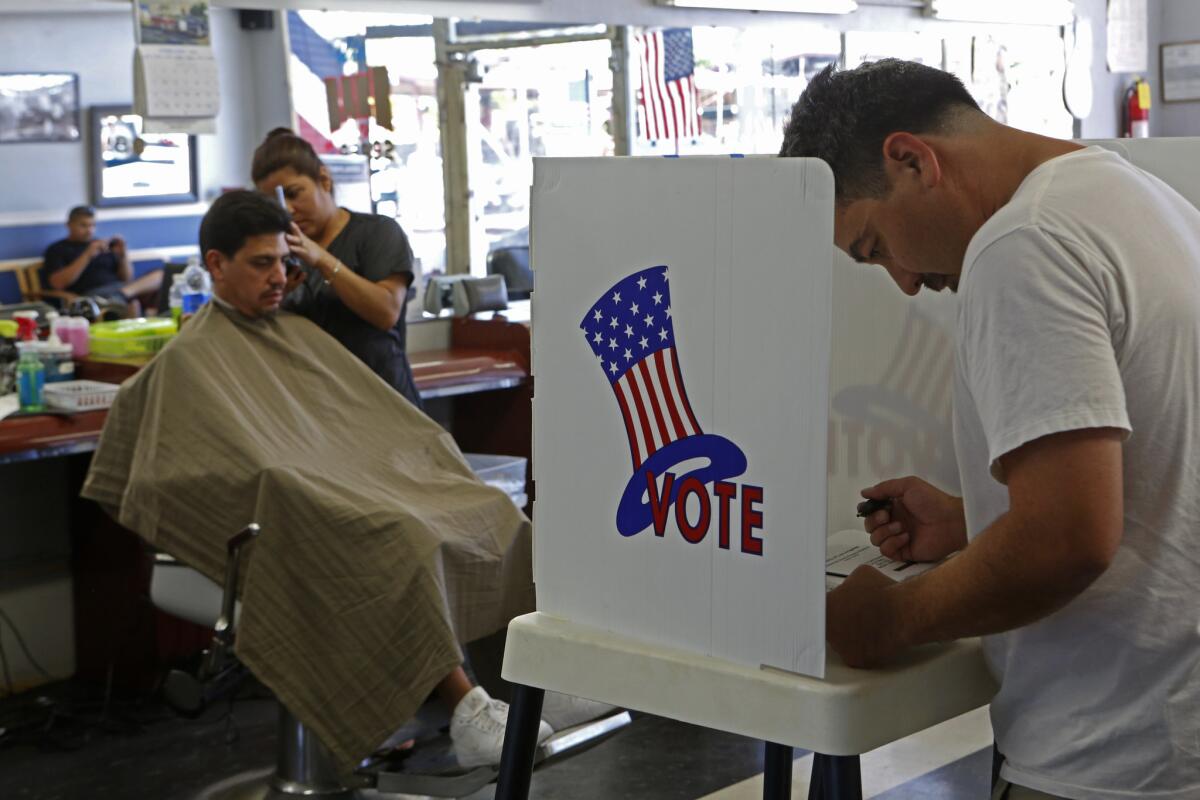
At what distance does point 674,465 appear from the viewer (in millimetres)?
1229

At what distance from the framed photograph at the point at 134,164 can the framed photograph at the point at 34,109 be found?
0.23m

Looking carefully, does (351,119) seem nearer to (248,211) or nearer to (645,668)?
(248,211)

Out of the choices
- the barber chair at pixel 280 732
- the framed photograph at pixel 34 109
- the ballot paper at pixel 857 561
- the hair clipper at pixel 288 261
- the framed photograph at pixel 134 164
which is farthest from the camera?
the framed photograph at pixel 34 109

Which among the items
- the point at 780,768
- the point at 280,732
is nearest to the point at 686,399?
the point at 780,768

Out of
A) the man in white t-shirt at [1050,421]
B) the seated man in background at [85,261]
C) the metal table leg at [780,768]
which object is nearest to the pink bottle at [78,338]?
the seated man in background at [85,261]

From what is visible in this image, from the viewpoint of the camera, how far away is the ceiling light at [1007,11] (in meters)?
6.17

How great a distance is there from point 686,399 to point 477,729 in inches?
70.7

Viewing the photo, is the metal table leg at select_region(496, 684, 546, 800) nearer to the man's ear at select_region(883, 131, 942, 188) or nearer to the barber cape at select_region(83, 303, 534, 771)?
the man's ear at select_region(883, 131, 942, 188)

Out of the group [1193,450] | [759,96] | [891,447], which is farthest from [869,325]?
[759,96]

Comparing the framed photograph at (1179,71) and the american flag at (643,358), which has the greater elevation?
the framed photograph at (1179,71)

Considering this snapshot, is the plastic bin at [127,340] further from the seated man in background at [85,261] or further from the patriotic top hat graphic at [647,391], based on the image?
the patriotic top hat graphic at [647,391]

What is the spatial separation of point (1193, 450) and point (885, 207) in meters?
0.32

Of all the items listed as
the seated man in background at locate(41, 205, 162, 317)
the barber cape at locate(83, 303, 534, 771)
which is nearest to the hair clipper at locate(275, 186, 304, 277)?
the barber cape at locate(83, 303, 534, 771)

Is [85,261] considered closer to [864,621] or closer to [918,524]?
[918,524]
